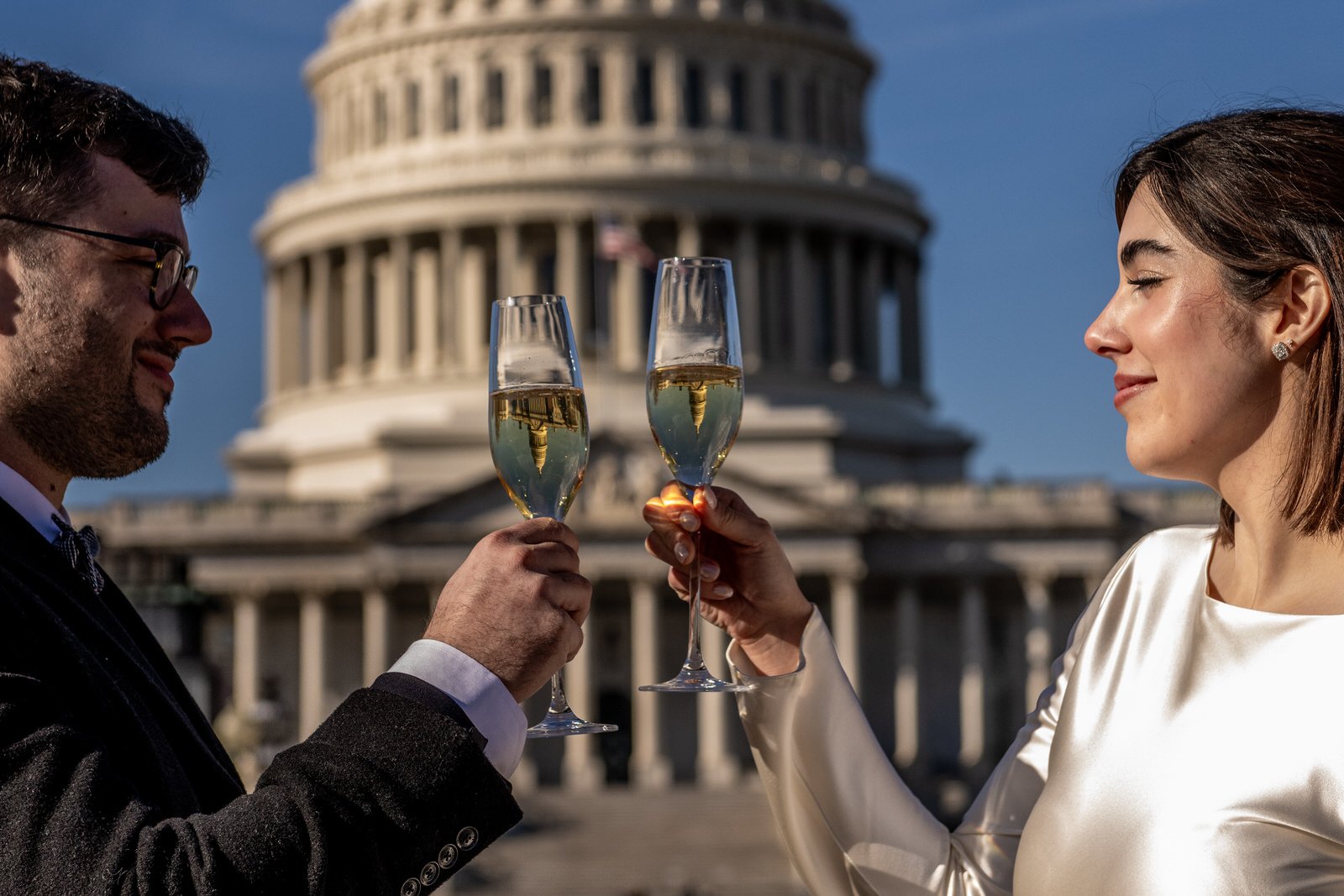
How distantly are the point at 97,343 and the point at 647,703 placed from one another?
6927 cm

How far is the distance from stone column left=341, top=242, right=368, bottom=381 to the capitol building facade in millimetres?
135

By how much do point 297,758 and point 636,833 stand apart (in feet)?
194

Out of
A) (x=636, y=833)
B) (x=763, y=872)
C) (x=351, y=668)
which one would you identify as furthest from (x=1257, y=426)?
(x=351, y=668)

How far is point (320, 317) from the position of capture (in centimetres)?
9275

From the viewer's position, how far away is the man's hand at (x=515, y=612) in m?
4.91

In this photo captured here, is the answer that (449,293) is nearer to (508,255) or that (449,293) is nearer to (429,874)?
(508,255)

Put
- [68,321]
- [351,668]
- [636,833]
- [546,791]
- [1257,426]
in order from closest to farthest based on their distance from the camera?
[68,321] < [1257,426] < [636,833] < [546,791] < [351,668]

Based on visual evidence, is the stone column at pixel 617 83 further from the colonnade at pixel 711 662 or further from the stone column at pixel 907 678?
the stone column at pixel 907 678

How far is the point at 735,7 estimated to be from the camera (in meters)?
92.7

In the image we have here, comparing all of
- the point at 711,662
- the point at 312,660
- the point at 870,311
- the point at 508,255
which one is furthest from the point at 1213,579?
the point at 870,311

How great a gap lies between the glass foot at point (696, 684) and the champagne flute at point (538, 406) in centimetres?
25

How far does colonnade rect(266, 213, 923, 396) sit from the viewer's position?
87562mm

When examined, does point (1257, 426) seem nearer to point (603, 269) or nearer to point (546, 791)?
point (546, 791)

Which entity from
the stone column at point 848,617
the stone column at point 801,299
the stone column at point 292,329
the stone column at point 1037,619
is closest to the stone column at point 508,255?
the stone column at point 292,329
